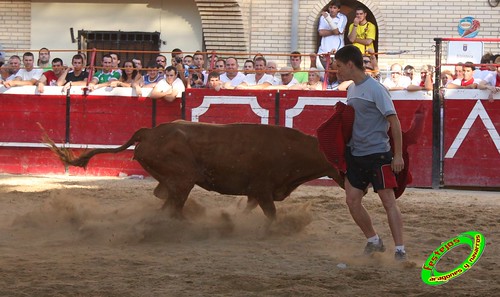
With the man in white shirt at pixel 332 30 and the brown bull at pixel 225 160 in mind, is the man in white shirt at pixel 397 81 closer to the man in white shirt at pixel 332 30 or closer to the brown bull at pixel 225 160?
the man in white shirt at pixel 332 30

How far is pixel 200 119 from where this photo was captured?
12.5 meters

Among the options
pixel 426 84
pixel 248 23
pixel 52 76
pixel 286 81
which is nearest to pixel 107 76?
pixel 52 76

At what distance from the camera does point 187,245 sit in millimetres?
6898

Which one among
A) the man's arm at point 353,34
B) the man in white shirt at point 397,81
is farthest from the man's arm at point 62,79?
the man's arm at point 353,34

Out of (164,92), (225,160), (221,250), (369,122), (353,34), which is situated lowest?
(221,250)

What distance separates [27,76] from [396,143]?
864 cm

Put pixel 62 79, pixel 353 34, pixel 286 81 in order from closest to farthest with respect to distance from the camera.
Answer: pixel 286 81 → pixel 62 79 → pixel 353 34

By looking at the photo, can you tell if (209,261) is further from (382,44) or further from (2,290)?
(382,44)

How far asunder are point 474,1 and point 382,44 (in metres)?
1.82

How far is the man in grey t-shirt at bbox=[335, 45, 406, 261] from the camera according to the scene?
240 inches

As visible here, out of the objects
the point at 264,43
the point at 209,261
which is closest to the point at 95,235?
the point at 209,261

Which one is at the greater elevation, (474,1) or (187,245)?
(474,1)

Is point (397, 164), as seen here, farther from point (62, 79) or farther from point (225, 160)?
point (62, 79)

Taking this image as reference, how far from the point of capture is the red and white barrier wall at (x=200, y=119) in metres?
12.0
